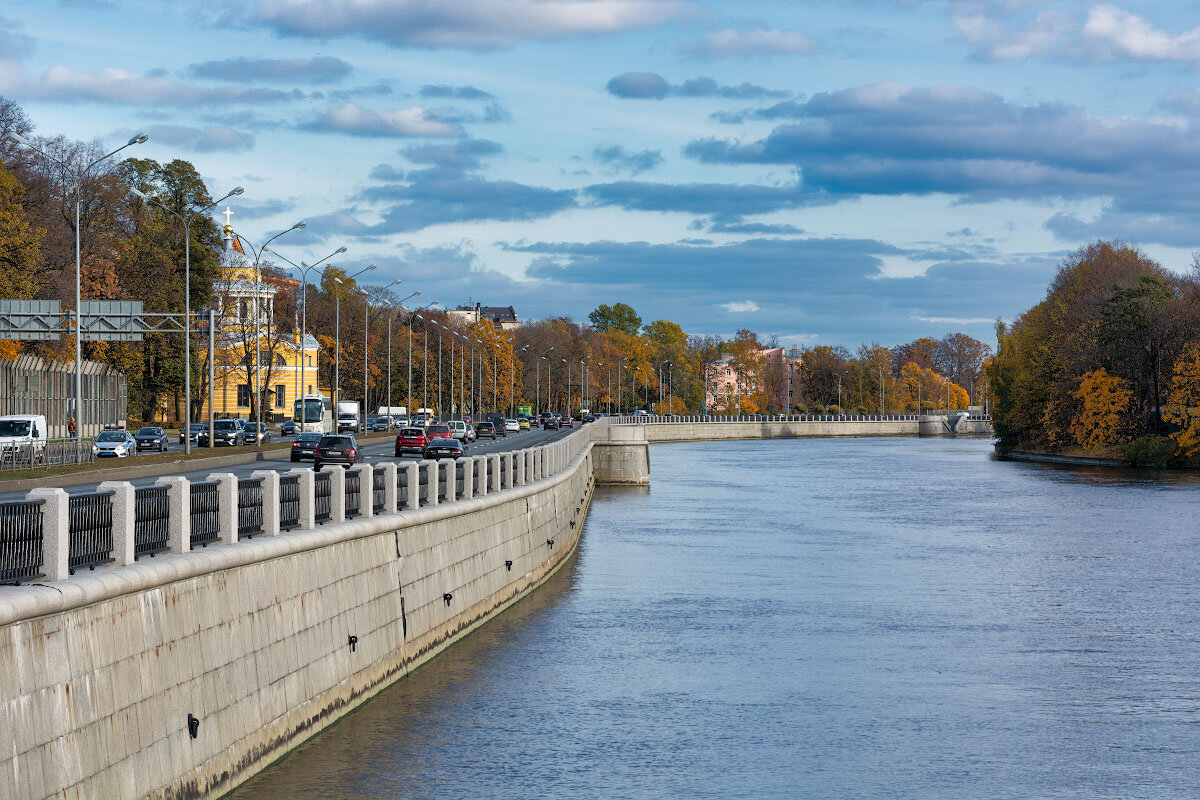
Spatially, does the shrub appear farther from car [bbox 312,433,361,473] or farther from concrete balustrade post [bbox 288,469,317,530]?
concrete balustrade post [bbox 288,469,317,530]

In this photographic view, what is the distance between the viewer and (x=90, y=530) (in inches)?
473

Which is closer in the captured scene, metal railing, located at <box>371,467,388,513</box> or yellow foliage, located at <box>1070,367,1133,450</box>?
metal railing, located at <box>371,467,388,513</box>

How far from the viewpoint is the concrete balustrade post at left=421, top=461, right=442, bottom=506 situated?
24266 mm

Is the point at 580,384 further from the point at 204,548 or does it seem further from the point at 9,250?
the point at 204,548

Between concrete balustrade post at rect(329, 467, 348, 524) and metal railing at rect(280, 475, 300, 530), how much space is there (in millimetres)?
1055

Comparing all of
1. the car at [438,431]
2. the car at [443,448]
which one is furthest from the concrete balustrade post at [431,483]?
the car at [438,431]

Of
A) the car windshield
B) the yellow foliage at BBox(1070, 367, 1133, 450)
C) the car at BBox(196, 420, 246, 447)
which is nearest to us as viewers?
the car windshield

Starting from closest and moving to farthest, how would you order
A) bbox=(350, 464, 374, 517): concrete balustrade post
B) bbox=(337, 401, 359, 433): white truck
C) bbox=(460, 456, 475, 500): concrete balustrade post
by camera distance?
bbox=(350, 464, 374, 517): concrete balustrade post → bbox=(460, 456, 475, 500): concrete balustrade post → bbox=(337, 401, 359, 433): white truck

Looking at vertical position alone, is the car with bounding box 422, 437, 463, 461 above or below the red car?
below

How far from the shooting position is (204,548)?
14.4 m

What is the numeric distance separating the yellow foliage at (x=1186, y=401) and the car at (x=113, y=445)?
60.6 meters

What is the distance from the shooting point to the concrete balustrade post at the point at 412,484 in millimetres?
22812

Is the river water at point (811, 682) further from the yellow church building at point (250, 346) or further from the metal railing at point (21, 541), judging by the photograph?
the yellow church building at point (250, 346)

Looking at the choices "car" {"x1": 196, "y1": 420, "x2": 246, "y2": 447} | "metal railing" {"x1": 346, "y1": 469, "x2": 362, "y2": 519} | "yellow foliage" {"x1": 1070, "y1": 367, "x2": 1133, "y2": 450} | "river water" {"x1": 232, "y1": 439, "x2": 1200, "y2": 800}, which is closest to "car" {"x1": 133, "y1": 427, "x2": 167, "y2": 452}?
"car" {"x1": 196, "y1": 420, "x2": 246, "y2": 447}
